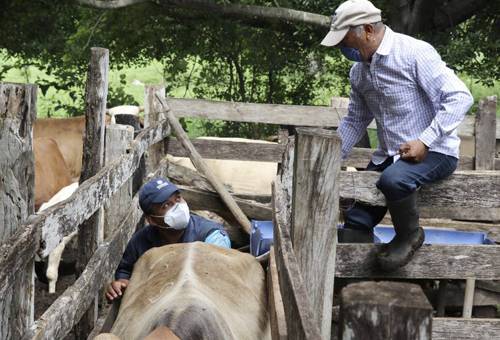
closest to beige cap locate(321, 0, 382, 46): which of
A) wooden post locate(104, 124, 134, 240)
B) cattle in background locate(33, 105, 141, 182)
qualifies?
wooden post locate(104, 124, 134, 240)

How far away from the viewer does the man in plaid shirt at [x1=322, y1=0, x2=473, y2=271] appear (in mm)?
3775

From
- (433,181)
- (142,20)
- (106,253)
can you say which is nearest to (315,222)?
(433,181)

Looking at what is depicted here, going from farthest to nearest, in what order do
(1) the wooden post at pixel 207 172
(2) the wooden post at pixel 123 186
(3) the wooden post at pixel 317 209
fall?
1. (1) the wooden post at pixel 207 172
2. (2) the wooden post at pixel 123 186
3. (3) the wooden post at pixel 317 209

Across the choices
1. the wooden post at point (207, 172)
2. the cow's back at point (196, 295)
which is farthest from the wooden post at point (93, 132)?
the wooden post at point (207, 172)

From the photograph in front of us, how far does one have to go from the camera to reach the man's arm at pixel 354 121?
448 cm

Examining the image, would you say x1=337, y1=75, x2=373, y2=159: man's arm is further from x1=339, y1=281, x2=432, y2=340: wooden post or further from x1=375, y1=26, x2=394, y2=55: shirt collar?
x1=339, y1=281, x2=432, y2=340: wooden post

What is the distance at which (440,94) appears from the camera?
12.7ft

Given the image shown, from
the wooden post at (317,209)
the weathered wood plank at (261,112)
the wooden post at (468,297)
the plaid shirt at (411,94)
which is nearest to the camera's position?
the wooden post at (317,209)

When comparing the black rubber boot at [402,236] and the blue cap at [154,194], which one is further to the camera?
the blue cap at [154,194]

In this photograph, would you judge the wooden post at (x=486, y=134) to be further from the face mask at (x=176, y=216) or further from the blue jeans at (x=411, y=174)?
the blue jeans at (x=411, y=174)

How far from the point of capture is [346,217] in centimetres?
420

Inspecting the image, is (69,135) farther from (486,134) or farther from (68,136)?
(486,134)

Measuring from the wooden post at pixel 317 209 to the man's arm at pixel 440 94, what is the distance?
727 millimetres

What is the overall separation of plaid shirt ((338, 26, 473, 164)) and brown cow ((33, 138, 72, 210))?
17.5 ft
